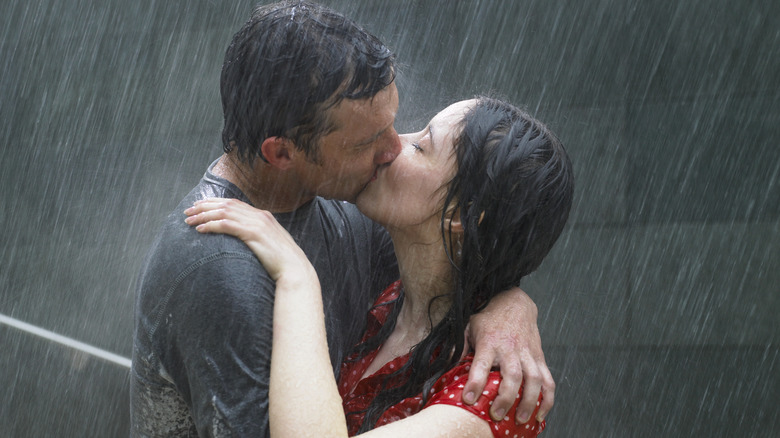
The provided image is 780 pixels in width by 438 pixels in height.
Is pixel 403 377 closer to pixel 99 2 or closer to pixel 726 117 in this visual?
pixel 726 117

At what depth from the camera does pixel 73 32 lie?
5.80 meters

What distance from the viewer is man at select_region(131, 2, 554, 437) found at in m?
1.85

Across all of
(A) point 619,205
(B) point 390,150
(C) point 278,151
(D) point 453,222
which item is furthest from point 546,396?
(A) point 619,205

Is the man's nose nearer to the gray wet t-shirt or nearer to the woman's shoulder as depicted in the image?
the gray wet t-shirt

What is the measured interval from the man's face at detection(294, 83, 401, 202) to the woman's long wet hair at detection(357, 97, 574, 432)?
0.71ft

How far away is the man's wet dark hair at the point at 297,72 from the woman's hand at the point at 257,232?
0.25 m

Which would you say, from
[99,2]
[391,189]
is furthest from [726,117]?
[99,2]

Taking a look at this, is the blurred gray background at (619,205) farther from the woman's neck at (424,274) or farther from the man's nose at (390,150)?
the man's nose at (390,150)

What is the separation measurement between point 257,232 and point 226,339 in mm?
291

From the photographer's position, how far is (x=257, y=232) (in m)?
1.97

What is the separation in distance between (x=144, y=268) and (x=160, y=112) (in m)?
3.59

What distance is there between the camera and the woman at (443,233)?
2.03 m

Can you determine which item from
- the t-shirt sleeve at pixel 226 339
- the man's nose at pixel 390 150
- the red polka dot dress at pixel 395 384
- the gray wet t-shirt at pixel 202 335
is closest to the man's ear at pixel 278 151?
the gray wet t-shirt at pixel 202 335

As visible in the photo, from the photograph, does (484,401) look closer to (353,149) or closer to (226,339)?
(226,339)
